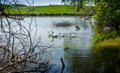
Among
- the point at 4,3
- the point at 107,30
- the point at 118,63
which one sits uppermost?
the point at 4,3

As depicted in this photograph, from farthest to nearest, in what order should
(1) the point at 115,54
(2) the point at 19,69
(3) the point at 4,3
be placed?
(1) the point at 115,54 < (2) the point at 19,69 < (3) the point at 4,3

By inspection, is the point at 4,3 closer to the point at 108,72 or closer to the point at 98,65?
the point at 108,72

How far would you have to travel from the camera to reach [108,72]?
1947 centimetres

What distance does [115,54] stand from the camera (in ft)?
83.5

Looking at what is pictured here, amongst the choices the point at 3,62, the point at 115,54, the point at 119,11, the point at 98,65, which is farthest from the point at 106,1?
the point at 3,62

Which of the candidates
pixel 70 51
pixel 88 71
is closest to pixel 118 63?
pixel 88 71

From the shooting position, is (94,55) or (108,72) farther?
(94,55)

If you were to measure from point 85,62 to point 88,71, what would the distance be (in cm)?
241

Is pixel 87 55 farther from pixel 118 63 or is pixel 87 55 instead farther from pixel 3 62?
pixel 3 62

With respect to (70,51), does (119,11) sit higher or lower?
higher

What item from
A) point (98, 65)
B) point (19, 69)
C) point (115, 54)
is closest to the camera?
point (19, 69)

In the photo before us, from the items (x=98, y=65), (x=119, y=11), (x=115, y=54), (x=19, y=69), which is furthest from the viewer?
(x=115, y=54)

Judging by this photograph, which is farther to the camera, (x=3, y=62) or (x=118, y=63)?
(x=118, y=63)

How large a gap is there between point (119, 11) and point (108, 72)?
229 inches
